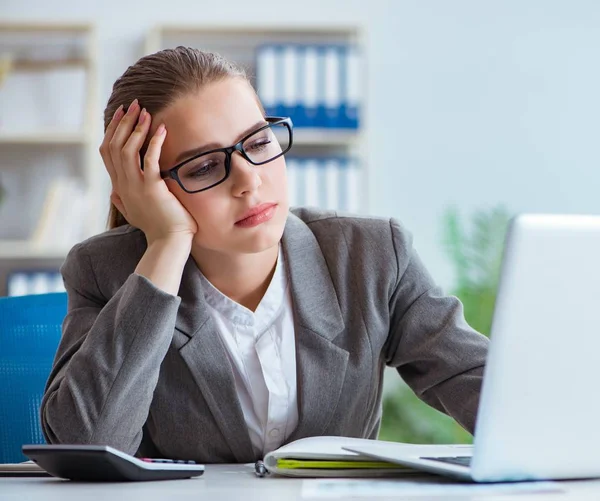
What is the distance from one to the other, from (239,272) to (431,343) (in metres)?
0.35

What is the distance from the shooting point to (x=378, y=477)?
97 centimetres

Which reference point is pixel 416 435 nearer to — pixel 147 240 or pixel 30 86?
pixel 30 86

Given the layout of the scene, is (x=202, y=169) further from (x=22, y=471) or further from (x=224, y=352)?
(x=22, y=471)

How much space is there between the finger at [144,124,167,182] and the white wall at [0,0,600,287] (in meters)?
2.81

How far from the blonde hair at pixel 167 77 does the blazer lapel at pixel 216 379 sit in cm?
37

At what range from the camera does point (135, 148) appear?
143 cm

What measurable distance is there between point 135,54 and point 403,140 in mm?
1312

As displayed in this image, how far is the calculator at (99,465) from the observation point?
3.11 feet

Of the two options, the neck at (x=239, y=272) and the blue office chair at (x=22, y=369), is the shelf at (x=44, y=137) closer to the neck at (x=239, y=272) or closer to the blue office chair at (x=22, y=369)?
the blue office chair at (x=22, y=369)

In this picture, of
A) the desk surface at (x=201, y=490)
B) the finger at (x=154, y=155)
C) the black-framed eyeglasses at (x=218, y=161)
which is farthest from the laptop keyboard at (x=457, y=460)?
the finger at (x=154, y=155)

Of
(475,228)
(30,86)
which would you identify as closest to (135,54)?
(30,86)

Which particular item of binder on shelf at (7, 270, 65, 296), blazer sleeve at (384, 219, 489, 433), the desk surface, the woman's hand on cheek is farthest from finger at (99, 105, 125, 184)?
binder on shelf at (7, 270, 65, 296)

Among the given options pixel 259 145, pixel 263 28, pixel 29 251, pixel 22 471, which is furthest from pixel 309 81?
pixel 22 471

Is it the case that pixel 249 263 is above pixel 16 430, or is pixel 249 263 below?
above
